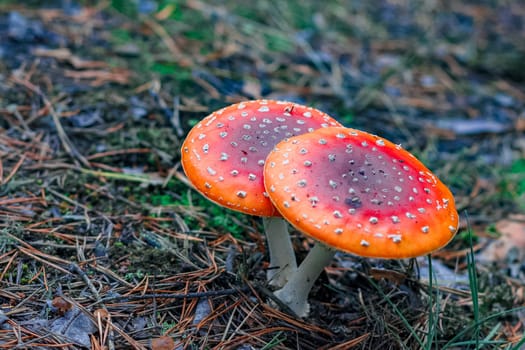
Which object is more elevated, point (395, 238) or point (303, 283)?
point (395, 238)

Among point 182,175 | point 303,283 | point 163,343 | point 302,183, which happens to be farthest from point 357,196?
point 182,175

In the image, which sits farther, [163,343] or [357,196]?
[163,343]

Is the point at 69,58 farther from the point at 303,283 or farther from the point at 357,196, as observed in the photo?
the point at 357,196

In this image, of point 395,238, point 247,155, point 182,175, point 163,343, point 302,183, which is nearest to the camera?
point 395,238

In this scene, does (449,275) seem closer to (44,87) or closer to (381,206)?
(381,206)

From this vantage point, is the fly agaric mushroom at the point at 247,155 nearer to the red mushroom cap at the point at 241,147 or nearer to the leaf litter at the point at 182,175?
the red mushroom cap at the point at 241,147

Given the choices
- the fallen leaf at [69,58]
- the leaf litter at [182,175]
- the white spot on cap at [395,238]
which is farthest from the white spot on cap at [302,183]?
the fallen leaf at [69,58]
